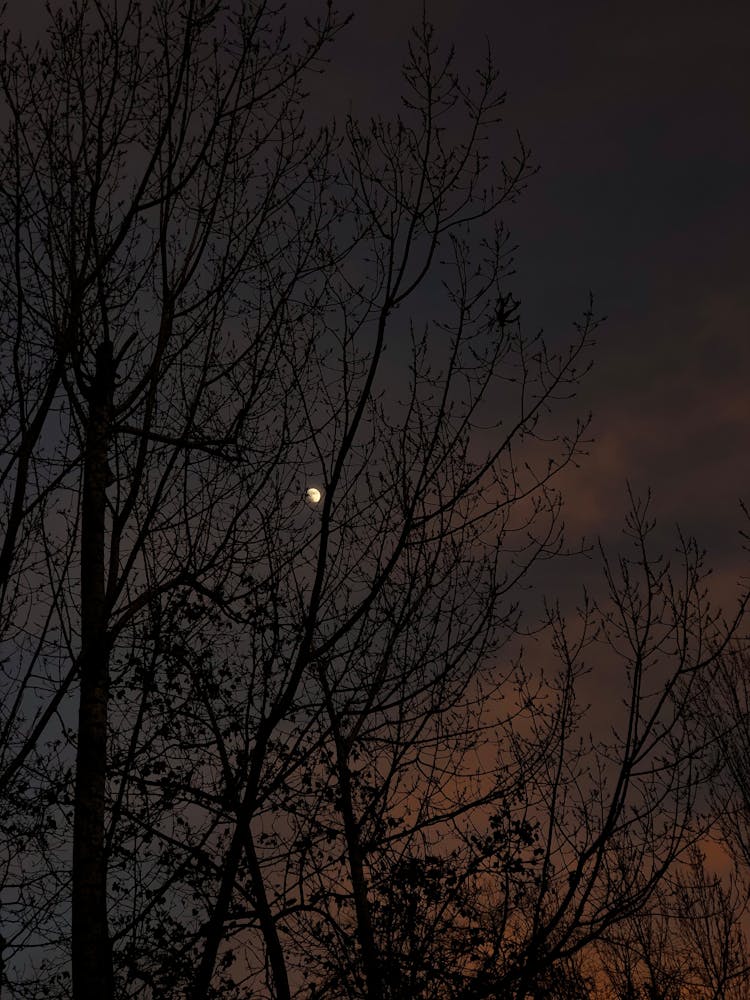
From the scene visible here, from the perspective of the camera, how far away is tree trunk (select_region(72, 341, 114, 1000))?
149 inches

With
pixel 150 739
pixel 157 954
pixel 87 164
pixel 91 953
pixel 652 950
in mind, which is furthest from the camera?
pixel 652 950

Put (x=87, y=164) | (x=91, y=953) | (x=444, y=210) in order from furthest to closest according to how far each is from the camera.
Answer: (x=87, y=164) → (x=444, y=210) → (x=91, y=953)

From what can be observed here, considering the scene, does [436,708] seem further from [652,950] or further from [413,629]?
[652,950]

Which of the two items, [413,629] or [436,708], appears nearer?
[436,708]

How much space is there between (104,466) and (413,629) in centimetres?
257

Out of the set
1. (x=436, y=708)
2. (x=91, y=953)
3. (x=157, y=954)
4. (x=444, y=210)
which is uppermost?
(x=444, y=210)

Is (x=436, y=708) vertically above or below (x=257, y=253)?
below

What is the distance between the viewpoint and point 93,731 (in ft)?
13.8

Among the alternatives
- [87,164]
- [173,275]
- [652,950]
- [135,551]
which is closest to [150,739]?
[135,551]

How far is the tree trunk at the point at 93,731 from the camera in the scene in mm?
3793

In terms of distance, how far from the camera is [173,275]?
4340mm

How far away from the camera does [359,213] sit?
15.5ft

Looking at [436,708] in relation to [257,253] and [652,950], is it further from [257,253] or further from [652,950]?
[652,950]

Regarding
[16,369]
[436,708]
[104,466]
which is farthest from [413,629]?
[16,369]
